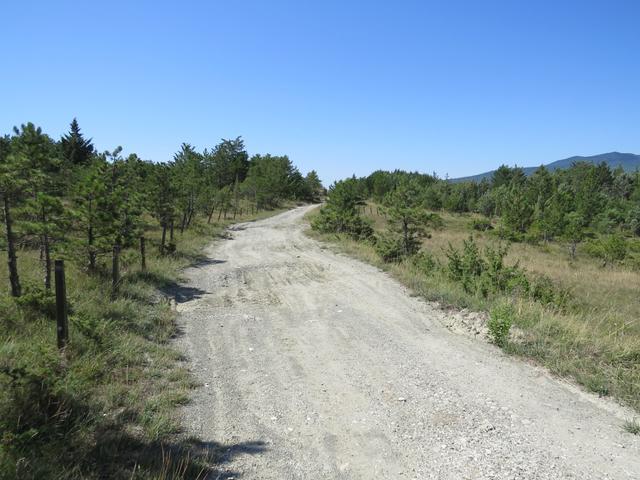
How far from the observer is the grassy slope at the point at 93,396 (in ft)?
10.9

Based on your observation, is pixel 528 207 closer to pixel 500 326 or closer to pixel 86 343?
pixel 500 326

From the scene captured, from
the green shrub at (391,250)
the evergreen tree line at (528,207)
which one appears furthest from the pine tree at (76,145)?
the green shrub at (391,250)

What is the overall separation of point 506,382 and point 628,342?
2.27 meters

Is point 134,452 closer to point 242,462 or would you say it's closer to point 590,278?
point 242,462

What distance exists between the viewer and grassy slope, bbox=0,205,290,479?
3.31 meters

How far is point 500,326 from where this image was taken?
6.75 metres

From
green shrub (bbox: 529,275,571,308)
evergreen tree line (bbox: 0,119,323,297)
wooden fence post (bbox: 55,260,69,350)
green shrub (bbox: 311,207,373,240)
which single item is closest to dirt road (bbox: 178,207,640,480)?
wooden fence post (bbox: 55,260,69,350)

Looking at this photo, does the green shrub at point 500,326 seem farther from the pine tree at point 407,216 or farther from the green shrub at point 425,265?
the pine tree at point 407,216

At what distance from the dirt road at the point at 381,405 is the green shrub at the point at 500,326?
0.22 meters

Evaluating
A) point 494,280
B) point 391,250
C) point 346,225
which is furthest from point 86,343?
point 346,225

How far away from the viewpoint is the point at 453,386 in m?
5.28

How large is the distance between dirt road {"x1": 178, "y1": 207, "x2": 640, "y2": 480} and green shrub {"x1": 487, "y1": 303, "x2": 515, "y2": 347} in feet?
0.72

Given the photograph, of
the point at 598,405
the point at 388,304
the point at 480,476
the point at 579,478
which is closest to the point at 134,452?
the point at 480,476

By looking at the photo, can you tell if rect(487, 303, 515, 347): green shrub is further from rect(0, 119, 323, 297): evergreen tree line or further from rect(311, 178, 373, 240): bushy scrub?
rect(311, 178, 373, 240): bushy scrub
